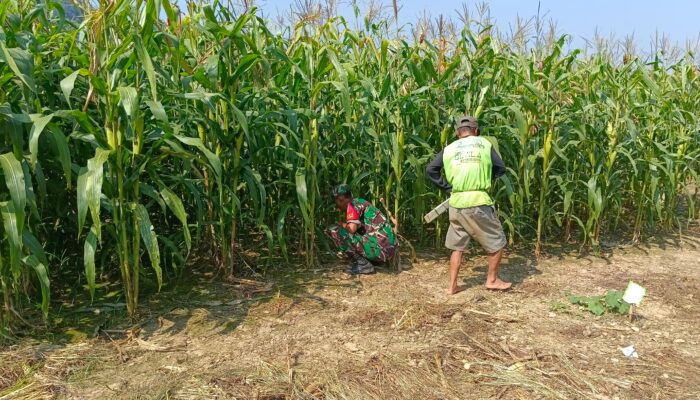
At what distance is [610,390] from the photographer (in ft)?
8.65

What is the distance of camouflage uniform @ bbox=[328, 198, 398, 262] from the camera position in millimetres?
4172

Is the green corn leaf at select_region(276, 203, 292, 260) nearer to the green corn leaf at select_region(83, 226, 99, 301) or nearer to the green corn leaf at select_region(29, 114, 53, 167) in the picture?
the green corn leaf at select_region(83, 226, 99, 301)

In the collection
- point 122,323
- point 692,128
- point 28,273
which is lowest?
point 122,323

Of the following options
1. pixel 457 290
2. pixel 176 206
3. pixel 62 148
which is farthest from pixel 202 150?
pixel 457 290

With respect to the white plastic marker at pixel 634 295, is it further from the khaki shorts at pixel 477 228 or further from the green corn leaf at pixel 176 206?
the green corn leaf at pixel 176 206

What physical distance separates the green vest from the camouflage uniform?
0.64 m

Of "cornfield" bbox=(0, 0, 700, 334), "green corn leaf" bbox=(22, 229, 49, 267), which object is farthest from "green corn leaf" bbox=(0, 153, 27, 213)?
"green corn leaf" bbox=(22, 229, 49, 267)

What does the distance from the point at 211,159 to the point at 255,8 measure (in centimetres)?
112

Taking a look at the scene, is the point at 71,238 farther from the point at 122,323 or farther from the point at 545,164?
the point at 545,164

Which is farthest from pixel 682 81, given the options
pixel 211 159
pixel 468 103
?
pixel 211 159

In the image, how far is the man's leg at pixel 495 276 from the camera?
3917 mm

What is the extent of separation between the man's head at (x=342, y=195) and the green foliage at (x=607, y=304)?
175 centimetres

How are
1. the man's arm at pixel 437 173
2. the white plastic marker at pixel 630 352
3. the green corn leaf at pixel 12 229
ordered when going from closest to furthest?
the green corn leaf at pixel 12 229
the white plastic marker at pixel 630 352
the man's arm at pixel 437 173

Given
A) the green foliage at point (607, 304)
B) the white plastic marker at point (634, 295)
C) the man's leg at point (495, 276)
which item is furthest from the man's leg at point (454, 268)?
the white plastic marker at point (634, 295)
